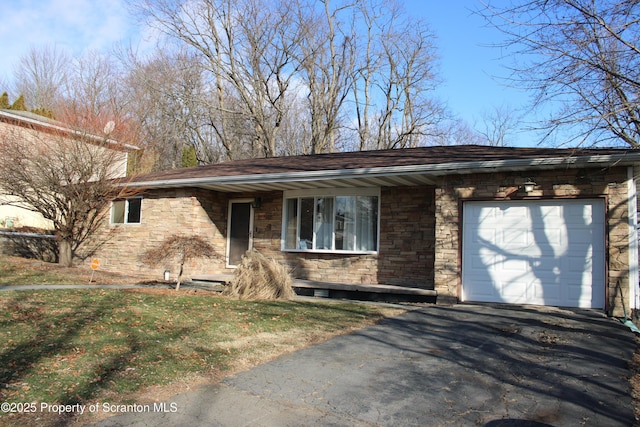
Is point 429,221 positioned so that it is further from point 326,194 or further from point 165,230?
point 165,230

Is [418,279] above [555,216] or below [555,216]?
below

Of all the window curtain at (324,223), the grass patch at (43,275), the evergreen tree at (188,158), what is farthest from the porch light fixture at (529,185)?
the evergreen tree at (188,158)

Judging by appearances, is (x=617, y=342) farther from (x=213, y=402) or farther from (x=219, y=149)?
(x=219, y=149)

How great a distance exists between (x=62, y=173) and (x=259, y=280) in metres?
7.02

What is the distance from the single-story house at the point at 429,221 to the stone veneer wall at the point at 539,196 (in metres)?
0.02

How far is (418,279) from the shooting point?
11.1 meters

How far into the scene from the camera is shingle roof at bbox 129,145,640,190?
29.0ft

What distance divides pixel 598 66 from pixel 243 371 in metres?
5.91

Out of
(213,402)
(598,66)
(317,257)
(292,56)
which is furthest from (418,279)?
(292,56)

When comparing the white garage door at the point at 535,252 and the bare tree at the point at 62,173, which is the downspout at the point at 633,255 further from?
the bare tree at the point at 62,173

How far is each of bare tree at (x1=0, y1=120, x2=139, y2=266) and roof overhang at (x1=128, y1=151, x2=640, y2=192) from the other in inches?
40.3

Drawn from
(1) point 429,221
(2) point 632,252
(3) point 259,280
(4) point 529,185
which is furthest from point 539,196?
(3) point 259,280

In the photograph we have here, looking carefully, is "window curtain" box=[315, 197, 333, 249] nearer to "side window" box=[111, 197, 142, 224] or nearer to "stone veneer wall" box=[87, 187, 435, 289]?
"stone veneer wall" box=[87, 187, 435, 289]

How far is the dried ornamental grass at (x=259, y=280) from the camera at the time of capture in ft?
31.2
